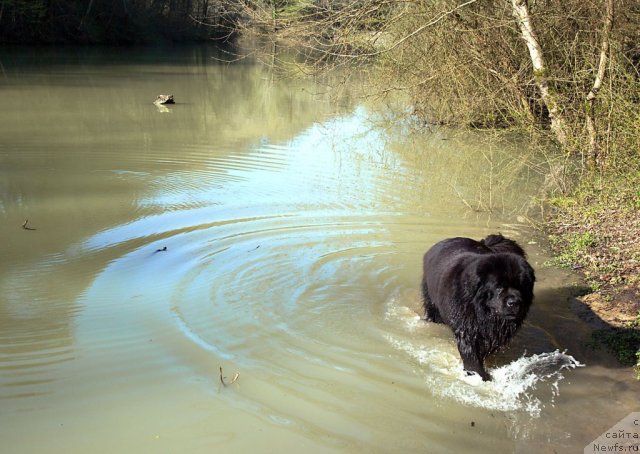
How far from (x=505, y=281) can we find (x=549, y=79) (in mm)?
6940

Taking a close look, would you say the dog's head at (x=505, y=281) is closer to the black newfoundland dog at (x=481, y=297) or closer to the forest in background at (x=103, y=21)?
the black newfoundland dog at (x=481, y=297)

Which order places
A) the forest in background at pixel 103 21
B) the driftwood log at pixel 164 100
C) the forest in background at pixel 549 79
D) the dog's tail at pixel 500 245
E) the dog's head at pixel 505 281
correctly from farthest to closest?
the forest in background at pixel 103 21 < the driftwood log at pixel 164 100 < the forest in background at pixel 549 79 < the dog's tail at pixel 500 245 < the dog's head at pixel 505 281

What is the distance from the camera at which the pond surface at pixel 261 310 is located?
4098 mm

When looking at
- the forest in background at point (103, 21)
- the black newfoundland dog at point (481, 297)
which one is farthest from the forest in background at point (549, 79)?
the forest in background at point (103, 21)

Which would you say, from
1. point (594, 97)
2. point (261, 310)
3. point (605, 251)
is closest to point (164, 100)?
point (594, 97)

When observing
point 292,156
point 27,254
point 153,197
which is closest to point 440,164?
point 292,156

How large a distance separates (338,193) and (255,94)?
1323 centimetres

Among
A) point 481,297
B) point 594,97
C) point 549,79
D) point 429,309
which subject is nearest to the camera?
point 481,297

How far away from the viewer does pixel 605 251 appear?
6887mm

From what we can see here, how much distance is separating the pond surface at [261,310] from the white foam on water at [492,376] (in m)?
0.02

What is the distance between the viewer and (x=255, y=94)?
22359 millimetres

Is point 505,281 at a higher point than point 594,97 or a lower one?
lower

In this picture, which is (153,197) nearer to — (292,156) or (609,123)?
(292,156)

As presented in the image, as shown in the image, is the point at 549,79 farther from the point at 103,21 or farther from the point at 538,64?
the point at 103,21
